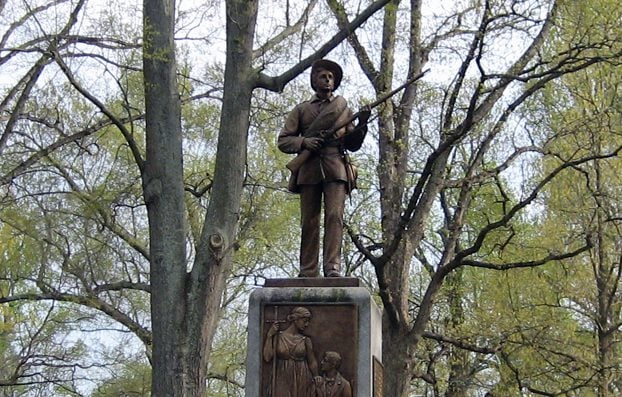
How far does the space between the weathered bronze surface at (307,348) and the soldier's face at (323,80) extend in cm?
208

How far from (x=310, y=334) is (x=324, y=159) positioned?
1645 mm

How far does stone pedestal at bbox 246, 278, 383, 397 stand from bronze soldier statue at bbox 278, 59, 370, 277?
45cm

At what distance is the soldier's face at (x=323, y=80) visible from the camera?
860 centimetres

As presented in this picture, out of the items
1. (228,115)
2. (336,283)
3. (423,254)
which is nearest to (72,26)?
(228,115)

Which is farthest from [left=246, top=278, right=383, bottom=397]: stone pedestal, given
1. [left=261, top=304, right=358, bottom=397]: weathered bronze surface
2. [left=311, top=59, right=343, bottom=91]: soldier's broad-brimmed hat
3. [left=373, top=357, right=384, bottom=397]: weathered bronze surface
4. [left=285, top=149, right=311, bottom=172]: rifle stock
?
[left=311, top=59, right=343, bottom=91]: soldier's broad-brimmed hat

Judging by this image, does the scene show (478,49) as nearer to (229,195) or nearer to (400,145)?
(400,145)

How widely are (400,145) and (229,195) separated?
4433mm

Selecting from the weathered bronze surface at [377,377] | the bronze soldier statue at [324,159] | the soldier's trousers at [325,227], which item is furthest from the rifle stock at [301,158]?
the weathered bronze surface at [377,377]

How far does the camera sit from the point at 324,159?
8461mm

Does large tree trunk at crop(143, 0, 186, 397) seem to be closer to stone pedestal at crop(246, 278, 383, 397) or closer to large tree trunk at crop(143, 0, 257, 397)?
large tree trunk at crop(143, 0, 257, 397)

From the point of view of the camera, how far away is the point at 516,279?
58.9 ft

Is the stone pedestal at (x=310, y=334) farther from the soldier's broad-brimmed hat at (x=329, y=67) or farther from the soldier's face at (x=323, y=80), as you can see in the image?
the soldier's broad-brimmed hat at (x=329, y=67)

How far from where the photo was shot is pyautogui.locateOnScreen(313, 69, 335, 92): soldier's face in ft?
28.2

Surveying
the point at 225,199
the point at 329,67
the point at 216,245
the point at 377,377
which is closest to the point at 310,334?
the point at 377,377
